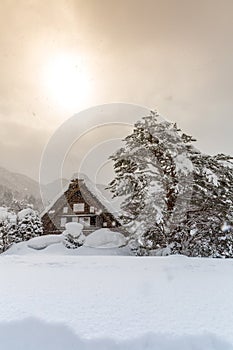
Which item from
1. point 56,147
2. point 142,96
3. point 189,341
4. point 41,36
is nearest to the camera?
point 189,341

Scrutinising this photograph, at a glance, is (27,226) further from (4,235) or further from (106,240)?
(106,240)

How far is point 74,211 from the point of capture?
12148 mm

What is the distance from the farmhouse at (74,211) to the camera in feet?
37.3

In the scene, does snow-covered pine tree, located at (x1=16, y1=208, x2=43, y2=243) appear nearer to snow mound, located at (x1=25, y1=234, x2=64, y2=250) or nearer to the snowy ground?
snow mound, located at (x1=25, y1=234, x2=64, y2=250)

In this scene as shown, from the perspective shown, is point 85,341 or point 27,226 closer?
point 85,341

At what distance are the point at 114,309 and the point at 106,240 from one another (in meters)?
6.26

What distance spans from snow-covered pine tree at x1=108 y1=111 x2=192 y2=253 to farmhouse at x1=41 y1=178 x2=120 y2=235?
3643 mm

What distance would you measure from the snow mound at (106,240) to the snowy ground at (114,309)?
4816 mm

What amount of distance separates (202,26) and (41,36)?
228 cm

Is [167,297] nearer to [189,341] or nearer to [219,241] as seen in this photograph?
[189,341]

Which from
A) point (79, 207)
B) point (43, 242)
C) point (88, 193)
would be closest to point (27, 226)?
point (43, 242)

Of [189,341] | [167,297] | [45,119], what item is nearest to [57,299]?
[167,297]

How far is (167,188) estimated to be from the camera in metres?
7.45

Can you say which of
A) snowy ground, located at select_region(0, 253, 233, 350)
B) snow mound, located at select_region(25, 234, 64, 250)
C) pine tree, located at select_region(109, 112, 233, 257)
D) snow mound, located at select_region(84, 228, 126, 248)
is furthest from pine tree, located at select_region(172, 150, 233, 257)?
snowy ground, located at select_region(0, 253, 233, 350)
